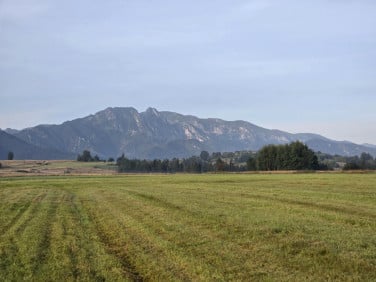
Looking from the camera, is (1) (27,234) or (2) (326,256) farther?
(1) (27,234)

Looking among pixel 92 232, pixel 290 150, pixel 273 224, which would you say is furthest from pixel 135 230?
pixel 290 150

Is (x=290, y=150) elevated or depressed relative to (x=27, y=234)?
elevated

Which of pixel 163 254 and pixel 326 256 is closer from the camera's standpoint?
pixel 326 256

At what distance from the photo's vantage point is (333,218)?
26.6 metres

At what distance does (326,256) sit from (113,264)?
734 cm

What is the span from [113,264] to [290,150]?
157399 mm

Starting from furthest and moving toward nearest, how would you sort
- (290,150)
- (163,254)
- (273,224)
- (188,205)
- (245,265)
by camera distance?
(290,150) → (188,205) → (273,224) → (163,254) → (245,265)

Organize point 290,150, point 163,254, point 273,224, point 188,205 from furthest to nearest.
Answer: point 290,150 < point 188,205 < point 273,224 < point 163,254

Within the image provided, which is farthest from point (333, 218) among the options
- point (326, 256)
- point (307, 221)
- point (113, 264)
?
point (113, 264)

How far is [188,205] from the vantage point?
1411 inches

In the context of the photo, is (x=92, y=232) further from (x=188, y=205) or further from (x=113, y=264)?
(x=188, y=205)

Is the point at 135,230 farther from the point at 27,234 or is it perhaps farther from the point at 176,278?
the point at 176,278

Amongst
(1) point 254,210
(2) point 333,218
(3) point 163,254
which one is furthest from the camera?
(1) point 254,210

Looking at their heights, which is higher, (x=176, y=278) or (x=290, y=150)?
(x=290, y=150)
